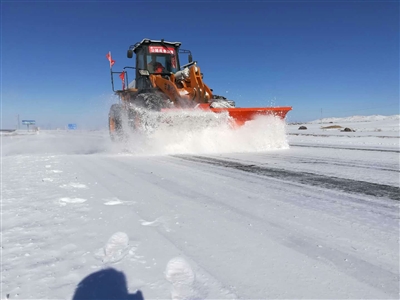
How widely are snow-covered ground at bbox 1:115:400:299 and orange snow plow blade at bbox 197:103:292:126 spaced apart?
330 cm

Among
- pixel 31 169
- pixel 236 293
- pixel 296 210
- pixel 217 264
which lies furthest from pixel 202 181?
pixel 31 169

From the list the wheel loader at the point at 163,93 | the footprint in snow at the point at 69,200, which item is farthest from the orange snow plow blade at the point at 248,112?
the footprint in snow at the point at 69,200

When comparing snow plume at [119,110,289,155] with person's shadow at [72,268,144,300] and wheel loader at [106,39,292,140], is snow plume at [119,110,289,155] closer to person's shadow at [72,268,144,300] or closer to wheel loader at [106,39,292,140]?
wheel loader at [106,39,292,140]

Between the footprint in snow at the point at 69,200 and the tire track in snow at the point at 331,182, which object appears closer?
the footprint in snow at the point at 69,200

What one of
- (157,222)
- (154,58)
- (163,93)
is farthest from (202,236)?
(154,58)

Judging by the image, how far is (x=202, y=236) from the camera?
1.91 meters

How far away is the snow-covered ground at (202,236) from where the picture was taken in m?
1.37

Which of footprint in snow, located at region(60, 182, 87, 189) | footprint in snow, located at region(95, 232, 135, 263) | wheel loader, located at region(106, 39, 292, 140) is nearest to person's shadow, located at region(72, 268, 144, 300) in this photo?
footprint in snow, located at region(95, 232, 135, 263)

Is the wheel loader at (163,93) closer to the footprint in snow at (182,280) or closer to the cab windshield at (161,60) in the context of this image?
the cab windshield at (161,60)

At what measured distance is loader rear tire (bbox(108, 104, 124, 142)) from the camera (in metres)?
8.58

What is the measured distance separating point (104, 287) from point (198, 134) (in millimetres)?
5828

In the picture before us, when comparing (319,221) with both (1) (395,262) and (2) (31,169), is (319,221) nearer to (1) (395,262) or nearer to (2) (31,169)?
(1) (395,262)

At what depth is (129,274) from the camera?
1452mm

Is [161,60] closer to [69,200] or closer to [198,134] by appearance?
[198,134]
